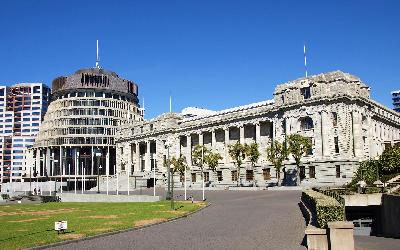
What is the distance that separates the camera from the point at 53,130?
14762cm

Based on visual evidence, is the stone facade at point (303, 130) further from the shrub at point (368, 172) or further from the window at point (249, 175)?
the shrub at point (368, 172)

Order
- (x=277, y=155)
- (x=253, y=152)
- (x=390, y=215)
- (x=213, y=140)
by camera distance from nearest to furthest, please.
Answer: (x=390, y=215)
(x=277, y=155)
(x=253, y=152)
(x=213, y=140)

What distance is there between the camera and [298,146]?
261ft

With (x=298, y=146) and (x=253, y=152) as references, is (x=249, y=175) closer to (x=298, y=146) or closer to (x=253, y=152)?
(x=253, y=152)

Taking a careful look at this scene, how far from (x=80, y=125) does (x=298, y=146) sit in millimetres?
87672

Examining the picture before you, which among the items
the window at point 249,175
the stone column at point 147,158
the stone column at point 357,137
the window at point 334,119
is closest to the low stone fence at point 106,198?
the window at point 249,175

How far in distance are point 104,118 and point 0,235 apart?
121244mm

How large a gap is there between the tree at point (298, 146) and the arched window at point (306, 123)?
5.29m

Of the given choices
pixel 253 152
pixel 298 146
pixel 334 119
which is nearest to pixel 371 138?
pixel 334 119

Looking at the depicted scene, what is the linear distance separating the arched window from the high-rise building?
7724 centimetres

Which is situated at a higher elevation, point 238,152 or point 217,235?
point 238,152

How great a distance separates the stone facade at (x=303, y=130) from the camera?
81625 millimetres

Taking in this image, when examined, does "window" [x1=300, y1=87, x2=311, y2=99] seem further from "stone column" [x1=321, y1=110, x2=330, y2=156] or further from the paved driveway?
the paved driveway

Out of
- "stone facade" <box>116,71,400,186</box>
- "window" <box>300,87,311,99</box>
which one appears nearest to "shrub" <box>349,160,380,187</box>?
"stone facade" <box>116,71,400,186</box>
